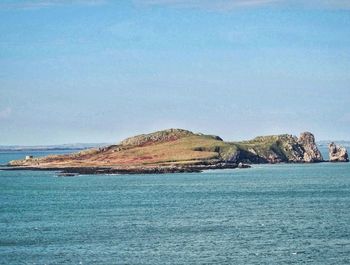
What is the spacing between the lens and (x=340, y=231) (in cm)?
9262

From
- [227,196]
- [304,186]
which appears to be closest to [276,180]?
[304,186]

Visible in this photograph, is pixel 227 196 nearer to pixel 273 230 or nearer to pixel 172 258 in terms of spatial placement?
pixel 273 230

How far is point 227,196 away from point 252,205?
18.4 meters

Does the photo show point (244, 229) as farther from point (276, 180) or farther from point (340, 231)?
point (276, 180)

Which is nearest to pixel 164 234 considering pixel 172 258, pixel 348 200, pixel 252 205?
pixel 172 258

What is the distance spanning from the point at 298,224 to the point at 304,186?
71803 millimetres

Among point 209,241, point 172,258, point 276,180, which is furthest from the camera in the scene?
point 276,180

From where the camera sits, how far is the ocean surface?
77.2 metres

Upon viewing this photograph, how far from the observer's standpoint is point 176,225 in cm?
9919

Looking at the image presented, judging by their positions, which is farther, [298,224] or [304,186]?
[304,186]

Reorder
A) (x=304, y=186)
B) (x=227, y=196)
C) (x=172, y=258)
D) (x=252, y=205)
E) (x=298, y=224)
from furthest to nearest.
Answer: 1. (x=304, y=186)
2. (x=227, y=196)
3. (x=252, y=205)
4. (x=298, y=224)
5. (x=172, y=258)

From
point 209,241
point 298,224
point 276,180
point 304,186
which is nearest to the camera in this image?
point 209,241

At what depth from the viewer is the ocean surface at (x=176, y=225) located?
7725 cm

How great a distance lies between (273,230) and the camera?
93.6 metres
